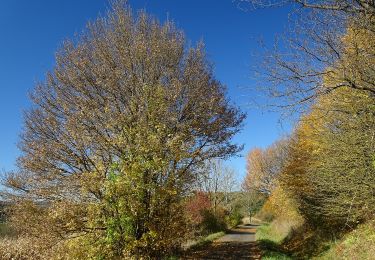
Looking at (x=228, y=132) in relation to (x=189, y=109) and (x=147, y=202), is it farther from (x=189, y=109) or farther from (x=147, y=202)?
(x=147, y=202)

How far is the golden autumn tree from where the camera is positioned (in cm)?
931

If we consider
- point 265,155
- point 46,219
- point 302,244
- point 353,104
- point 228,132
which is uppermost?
point 265,155

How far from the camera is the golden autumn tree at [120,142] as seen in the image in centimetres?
931

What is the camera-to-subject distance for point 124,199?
9180 mm

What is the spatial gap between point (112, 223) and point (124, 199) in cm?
64

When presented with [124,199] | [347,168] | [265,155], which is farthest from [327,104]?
[265,155]

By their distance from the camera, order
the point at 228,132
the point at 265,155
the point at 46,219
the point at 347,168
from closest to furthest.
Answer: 1. the point at 46,219
2. the point at 347,168
3. the point at 228,132
4. the point at 265,155

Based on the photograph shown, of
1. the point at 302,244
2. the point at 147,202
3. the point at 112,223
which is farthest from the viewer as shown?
the point at 302,244

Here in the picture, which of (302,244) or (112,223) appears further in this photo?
(302,244)

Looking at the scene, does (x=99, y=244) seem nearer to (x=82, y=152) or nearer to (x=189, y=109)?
(x=82, y=152)

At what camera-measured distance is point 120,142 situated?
9906 mm

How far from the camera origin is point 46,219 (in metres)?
10.4

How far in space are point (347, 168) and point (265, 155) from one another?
160 feet

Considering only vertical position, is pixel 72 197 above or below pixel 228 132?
below
